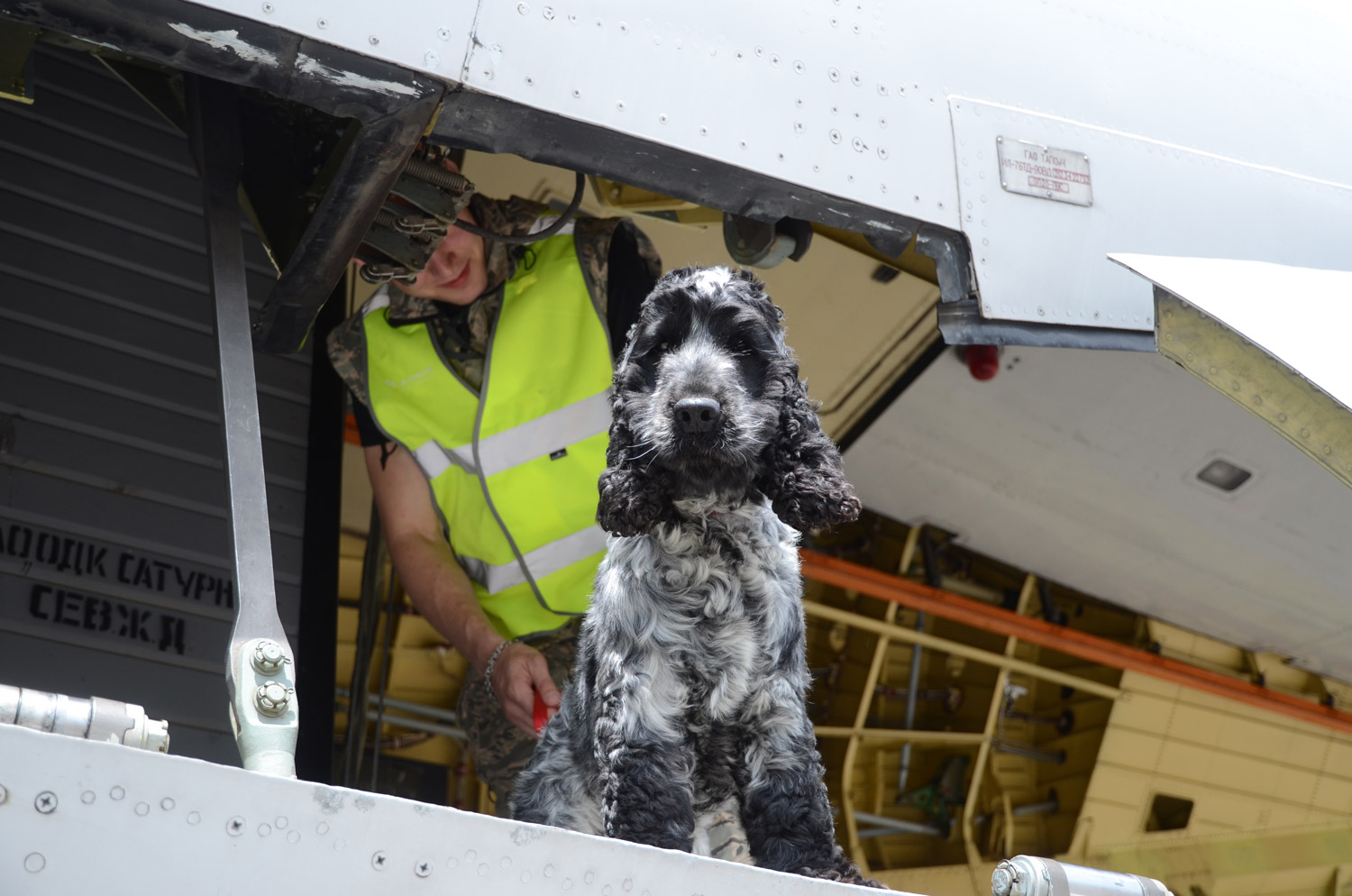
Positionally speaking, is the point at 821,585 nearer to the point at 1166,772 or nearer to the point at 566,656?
the point at 1166,772

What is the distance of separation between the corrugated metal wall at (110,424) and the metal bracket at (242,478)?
Answer: 103cm

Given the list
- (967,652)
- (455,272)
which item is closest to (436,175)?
(455,272)

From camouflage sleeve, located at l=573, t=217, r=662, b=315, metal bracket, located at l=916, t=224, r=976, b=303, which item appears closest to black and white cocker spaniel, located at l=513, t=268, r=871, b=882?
metal bracket, located at l=916, t=224, r=976, b=303

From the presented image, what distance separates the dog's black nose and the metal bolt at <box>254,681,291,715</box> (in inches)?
28.5

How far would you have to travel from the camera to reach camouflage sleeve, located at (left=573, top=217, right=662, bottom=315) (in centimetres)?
323

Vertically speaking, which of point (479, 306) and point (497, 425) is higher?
point (479, 306)

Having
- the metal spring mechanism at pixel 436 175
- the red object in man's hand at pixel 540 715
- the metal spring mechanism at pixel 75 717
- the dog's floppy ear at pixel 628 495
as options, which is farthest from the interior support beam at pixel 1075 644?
the metal spring mechanism at pixel 75 717

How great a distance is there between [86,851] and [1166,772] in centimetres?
503

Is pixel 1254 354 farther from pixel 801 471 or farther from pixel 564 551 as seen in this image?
pixel 564 551

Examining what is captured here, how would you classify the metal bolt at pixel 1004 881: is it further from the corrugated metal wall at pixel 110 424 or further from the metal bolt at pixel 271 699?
the corrugated metal wall at pixel 110 424

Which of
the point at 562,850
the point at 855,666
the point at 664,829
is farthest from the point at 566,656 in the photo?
the point at 855,666

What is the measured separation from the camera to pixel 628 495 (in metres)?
1.98

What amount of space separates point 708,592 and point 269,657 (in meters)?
0.71

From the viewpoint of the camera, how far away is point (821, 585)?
5.41 m
